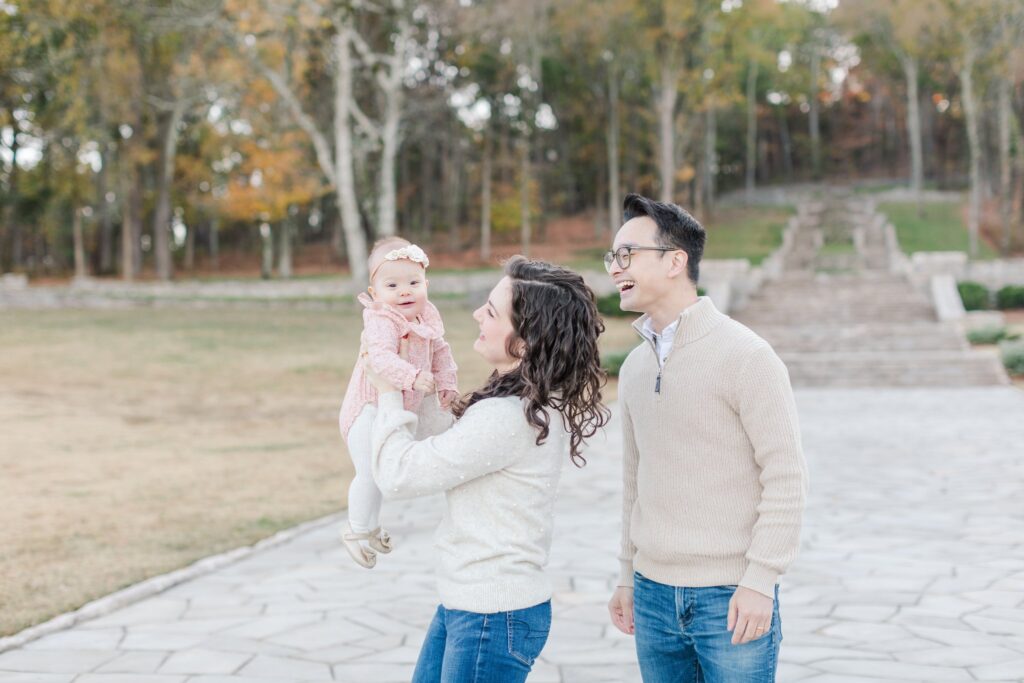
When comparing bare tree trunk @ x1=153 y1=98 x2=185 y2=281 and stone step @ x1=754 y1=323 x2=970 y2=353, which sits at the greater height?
bare tree trunk @ x1=153 y1=98 x2=185 y2=281

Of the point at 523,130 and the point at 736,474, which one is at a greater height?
the point at 523,130

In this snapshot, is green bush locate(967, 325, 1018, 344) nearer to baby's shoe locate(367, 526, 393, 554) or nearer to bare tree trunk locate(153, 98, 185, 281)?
baby's shoe locate(367, 526, 393, 554)

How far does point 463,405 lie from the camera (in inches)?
108

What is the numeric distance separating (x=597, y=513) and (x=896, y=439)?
5772mm

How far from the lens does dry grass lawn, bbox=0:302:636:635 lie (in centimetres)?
757

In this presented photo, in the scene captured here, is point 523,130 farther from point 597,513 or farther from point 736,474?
point 736,474

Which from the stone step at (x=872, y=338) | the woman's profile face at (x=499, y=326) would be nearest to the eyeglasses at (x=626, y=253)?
the woman's profile face at (x=499, y=326)

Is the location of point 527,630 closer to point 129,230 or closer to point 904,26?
point 904,26

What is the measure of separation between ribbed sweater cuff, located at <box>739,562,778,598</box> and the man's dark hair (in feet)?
2.49

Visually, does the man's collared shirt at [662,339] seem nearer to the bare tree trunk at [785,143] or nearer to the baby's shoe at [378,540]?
the baby's shoe at [378,540]

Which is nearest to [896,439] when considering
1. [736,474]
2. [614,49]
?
[736,474]

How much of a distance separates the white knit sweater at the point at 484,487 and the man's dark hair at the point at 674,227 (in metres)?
0.55

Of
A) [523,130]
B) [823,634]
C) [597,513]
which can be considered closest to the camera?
[823,634]

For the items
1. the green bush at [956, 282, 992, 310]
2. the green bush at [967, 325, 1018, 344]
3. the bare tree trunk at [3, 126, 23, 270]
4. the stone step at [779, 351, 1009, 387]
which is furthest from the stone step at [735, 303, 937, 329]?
Answer: the bare tree trunk at [3, 126, 23, 270]
